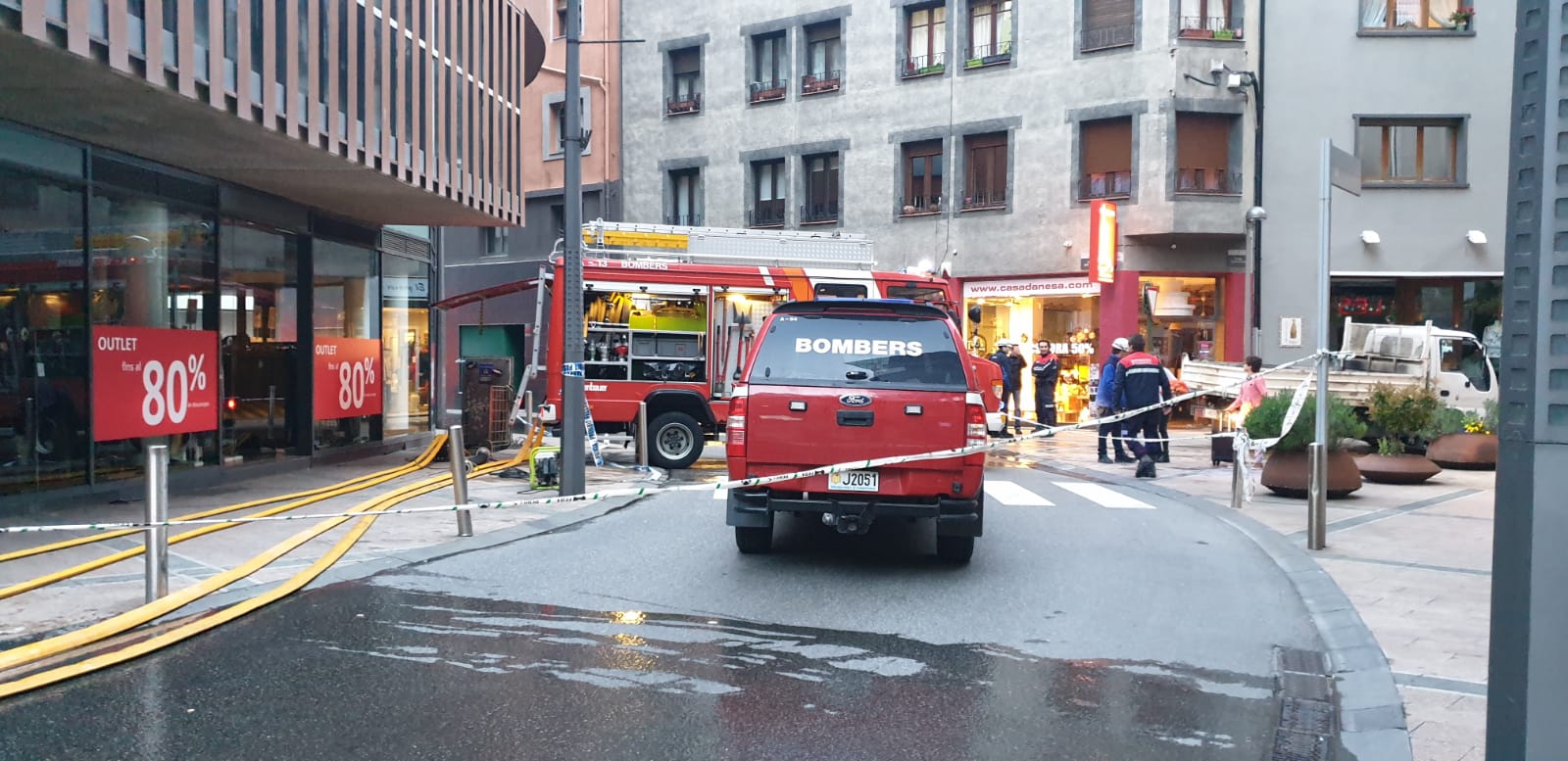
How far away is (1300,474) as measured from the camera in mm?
12180

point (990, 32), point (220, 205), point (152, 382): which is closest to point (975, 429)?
point (152, 382)

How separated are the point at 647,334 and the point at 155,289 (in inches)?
226

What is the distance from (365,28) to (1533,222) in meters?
12.0

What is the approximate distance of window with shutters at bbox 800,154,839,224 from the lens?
28.3 m

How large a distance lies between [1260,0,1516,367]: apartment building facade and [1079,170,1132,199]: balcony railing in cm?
285

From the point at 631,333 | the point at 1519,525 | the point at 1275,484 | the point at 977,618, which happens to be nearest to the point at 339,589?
the point at 977,618

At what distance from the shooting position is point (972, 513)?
795cm

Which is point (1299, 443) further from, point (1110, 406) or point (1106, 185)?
point (1106, 185)

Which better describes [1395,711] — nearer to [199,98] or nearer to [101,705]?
[101,705]

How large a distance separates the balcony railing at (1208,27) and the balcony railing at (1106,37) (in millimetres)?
1035

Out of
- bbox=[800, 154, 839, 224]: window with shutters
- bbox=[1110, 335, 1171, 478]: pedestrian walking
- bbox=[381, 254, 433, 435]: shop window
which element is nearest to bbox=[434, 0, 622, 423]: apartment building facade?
bbox=[800, 154, 839, 224]: window with shutters

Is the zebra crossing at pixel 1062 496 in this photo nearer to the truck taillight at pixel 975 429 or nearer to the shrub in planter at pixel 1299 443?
the shrub in planter at pixel 1299 443

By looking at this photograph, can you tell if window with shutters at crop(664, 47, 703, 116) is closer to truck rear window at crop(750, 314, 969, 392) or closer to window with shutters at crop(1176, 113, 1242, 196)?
window with shutters at crop(1176, 113, 1242, 196)

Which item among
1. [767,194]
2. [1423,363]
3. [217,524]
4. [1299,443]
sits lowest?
[217,524]
